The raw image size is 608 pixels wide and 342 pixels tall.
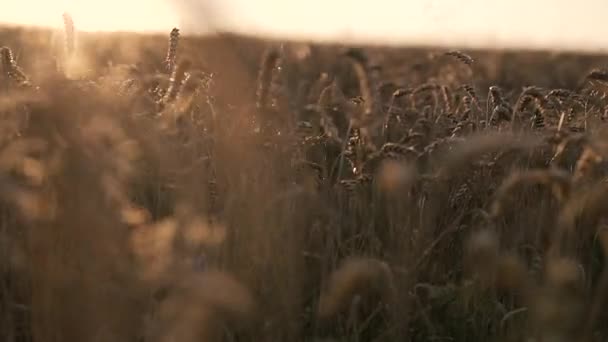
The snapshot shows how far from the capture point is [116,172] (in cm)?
173

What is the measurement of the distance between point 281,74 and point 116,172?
1.32m

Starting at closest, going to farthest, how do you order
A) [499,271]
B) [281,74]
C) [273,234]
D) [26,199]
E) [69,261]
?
[499,271] < [26,199] < [69,261] < [273,234] < [281,74]

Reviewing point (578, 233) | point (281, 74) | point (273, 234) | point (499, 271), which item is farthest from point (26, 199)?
point (578, 233)

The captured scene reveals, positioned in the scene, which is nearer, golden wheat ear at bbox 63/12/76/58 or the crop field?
the crop field

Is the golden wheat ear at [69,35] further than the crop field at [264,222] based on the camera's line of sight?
Yes

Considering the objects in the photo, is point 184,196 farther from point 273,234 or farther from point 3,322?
point 3,322

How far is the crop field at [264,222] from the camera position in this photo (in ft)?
4.97

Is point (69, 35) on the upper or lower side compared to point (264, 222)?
upper

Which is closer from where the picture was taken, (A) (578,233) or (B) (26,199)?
(B) (26,199)

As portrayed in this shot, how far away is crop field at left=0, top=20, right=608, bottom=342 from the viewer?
1.51m

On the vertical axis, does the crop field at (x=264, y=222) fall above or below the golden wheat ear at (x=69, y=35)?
below

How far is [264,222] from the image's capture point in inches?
87.4

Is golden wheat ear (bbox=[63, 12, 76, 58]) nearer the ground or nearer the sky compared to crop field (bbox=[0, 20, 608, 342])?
nearer the sky

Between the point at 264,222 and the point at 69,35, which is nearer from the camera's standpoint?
the point at 264,222
